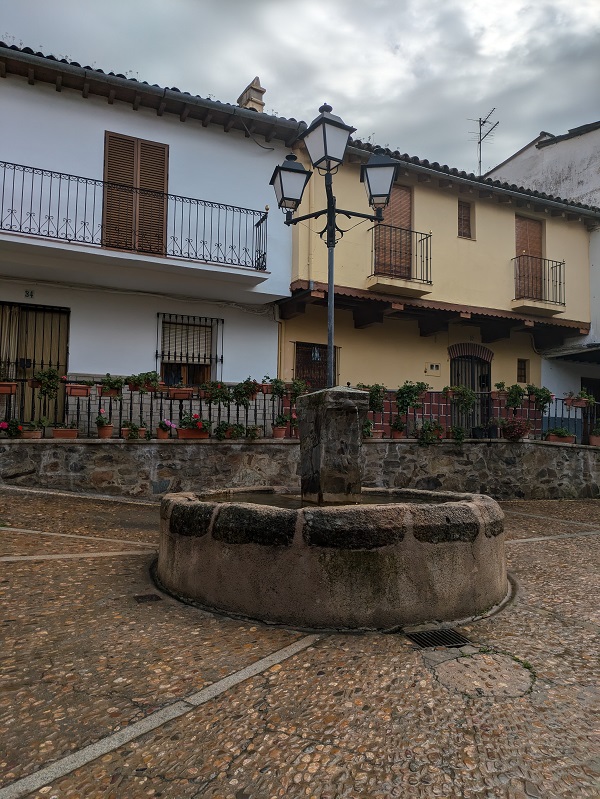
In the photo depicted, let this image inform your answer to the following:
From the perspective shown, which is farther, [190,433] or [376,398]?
[376,398]

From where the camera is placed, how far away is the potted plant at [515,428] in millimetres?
11094

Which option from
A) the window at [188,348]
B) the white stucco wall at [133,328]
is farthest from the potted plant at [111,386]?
the window at [188,348]

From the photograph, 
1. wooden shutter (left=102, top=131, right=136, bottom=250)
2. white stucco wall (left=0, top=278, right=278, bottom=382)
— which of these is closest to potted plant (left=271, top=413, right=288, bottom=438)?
white stucco wall (left=0, top=278, right=278, bottom=382)

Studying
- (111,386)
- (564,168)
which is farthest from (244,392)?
(564,168)

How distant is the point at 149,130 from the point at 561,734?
1130 centimetres

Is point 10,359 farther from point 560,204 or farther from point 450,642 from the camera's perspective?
point 560,204

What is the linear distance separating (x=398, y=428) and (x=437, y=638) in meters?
7.23

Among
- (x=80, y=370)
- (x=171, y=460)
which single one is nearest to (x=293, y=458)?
(x=171, y=460)

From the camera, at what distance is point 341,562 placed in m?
3.29

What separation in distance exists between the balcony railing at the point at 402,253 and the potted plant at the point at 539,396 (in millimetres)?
3257

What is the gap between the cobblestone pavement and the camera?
77.7 inches

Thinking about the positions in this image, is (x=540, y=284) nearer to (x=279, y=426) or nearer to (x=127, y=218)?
(x=279, y=426)

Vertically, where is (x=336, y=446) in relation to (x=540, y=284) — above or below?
below

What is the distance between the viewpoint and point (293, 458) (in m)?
9.45
